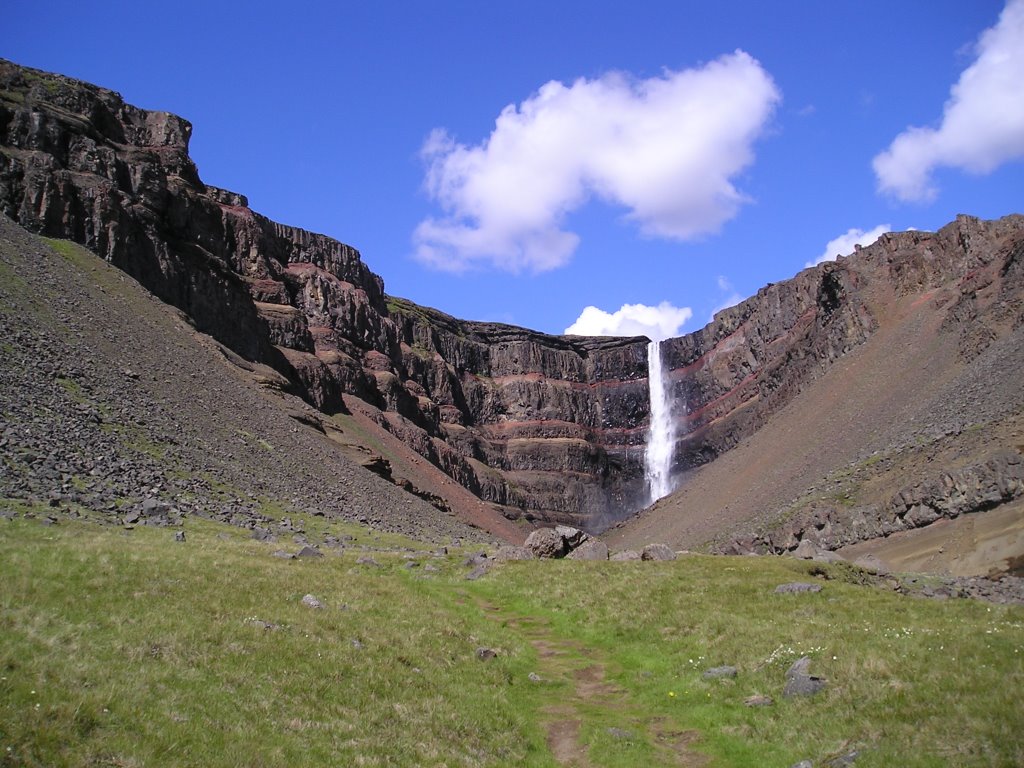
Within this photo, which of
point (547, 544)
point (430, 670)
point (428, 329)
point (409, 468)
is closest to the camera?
point (430, 670)

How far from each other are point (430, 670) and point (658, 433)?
489 ft

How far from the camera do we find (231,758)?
1012 centimetres

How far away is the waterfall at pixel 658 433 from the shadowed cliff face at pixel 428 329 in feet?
8.18

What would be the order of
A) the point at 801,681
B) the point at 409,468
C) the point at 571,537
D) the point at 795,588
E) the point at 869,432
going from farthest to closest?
the point at 409,468 < the point at 869,432 < the point at 571,537 < the point at 795,588 < the point at 801,681

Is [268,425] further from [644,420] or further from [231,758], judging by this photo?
[644,420]

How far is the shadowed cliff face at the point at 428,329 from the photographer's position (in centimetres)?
8106

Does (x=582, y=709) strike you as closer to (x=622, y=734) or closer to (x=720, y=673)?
(x=622, y=734)

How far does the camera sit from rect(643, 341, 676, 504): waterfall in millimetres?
150875

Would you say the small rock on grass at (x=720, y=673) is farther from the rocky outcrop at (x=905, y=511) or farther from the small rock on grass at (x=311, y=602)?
the rocky outcrop at (x=905, y=511)

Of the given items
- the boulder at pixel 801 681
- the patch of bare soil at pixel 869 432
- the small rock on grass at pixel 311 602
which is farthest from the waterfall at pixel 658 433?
the boulder at pixel 801 681

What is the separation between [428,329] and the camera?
164875 millimetres

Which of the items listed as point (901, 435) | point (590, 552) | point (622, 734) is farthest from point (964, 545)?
point (622, 734)

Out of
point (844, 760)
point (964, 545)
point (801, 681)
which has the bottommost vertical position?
point (844, 760)

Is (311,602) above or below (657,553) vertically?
above
